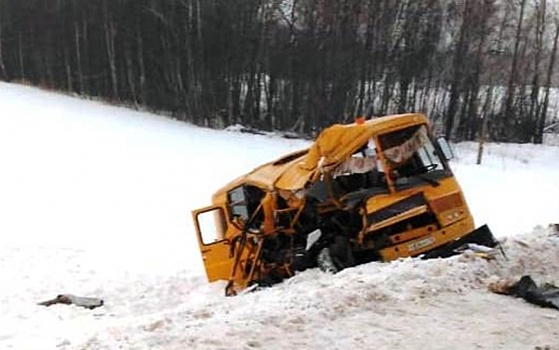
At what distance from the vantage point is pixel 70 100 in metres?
36.3

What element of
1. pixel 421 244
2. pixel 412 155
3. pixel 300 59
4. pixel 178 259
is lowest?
pixel 178 259

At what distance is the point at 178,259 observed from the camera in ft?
51.1

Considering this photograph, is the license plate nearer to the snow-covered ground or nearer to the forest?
the snow-covered ground

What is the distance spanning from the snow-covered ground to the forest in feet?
12.2

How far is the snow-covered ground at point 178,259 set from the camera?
21.0ft

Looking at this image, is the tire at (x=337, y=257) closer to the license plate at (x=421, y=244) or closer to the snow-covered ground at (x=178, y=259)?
the snow-covered ground at (x=178, y=259)

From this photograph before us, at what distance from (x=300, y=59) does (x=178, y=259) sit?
77.6ft

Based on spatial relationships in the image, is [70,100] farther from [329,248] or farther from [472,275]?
[472,275]

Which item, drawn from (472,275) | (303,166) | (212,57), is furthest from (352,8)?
(472,275)

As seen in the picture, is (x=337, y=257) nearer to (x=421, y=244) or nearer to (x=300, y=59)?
(x=421, y=244)

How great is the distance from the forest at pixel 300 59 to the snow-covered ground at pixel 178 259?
3.73 metres

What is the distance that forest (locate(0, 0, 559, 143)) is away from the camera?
3719 cm

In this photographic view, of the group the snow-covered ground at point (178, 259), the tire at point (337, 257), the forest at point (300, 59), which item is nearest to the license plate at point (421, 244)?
the tire at point (337, 257)

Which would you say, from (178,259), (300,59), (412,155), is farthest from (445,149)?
(300,59)
